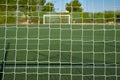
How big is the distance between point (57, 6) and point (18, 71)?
2159 millimetres

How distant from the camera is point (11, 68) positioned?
640cm

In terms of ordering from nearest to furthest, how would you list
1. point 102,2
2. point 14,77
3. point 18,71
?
1. point 102,2
2. point 14,77
3. point 18,71

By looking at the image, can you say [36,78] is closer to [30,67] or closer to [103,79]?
[30,67]

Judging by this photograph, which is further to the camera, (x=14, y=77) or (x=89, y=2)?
(x=14, y=77)

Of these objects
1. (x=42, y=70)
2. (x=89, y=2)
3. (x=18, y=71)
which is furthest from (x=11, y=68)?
(x=89, y=2)

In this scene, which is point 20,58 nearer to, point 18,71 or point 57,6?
point 18,71

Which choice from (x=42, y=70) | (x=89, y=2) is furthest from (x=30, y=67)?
(x=89, y=2)

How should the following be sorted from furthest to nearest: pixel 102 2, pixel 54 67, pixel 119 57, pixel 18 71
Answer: pixel 119 57, pixel 54 67, pixel 18 71, pixel 102 2

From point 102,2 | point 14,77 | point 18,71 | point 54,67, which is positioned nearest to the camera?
point 102,2

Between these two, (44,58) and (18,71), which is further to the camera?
(44,58)

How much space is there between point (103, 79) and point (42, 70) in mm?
1565

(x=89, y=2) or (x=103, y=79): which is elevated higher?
(x=89, y=2)

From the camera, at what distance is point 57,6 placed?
15.3ft

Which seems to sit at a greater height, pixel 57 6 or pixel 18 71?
pixel 57 6
